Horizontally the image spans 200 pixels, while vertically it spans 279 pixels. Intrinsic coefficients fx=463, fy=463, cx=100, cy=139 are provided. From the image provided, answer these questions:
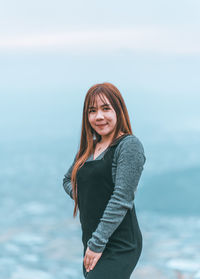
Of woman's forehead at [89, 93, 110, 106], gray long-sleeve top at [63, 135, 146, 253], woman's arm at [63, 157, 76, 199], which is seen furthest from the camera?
woman's arm at [63, 157, 76, 199]

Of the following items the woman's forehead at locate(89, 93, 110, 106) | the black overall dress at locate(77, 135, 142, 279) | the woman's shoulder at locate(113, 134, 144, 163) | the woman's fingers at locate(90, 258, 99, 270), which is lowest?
the woman's fingers at locate(90, 258, 99, 270)

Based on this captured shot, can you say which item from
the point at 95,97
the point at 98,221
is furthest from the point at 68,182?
the point at 95,97

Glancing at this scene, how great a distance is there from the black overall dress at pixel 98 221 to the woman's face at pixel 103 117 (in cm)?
8

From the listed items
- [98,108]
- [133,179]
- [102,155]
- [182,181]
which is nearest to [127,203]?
[133,179]

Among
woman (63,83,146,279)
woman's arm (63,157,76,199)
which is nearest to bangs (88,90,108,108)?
woman (63,83,146,279)

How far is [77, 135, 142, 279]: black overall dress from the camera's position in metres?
1.55

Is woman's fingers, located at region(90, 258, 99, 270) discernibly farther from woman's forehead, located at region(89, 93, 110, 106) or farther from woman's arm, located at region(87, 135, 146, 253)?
woman's forehead, located at region(89, 93, 110, 106)

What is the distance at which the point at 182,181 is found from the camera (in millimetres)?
23344

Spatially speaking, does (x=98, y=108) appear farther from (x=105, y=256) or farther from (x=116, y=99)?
(x=105, y=256)

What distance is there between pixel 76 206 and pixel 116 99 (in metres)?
0.44

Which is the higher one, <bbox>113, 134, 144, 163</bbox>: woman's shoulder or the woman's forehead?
the woman's forehead

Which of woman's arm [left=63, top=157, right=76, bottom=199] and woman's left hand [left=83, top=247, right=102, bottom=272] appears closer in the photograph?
woman's left hand [left=83, top=247, right=102, bottom=272]

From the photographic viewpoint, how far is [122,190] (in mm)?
1490

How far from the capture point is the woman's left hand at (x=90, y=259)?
154cm
